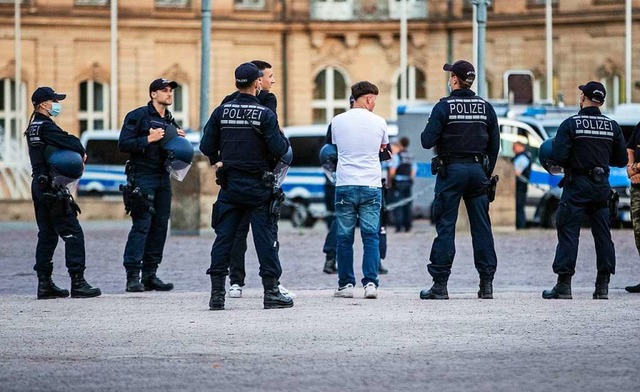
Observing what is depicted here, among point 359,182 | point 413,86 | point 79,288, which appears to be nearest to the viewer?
point 359,182

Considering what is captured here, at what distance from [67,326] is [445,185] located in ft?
11.9

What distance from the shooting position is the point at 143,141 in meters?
15.8

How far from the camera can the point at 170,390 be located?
9414 millimetres

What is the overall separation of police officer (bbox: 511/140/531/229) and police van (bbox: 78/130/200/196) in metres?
11.5

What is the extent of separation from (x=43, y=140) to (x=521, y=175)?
17.0 meters

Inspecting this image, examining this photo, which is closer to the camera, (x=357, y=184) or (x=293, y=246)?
(x=357, y=184)

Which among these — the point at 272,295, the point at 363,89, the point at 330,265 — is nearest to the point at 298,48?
the point at 330,265

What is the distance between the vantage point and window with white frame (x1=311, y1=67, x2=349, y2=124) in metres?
53.2

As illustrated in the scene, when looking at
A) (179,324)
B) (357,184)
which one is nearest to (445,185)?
(357,184)

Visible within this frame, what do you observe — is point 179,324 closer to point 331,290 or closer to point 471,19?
point 331,290

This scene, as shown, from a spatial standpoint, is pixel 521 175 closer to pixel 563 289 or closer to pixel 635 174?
pixel 635 174

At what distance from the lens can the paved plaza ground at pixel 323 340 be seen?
9766 mm

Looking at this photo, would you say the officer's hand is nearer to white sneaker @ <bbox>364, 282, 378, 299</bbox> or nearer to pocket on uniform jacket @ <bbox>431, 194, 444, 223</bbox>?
white sneaker @ <bbox>364, 282, 378, 299</bbox>

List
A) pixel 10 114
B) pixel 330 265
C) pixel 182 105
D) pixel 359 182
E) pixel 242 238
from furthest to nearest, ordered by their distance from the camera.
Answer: pixel 182 105
pixel 10 114
pixel 330 265
pixel 359 182
pixel 242 238
